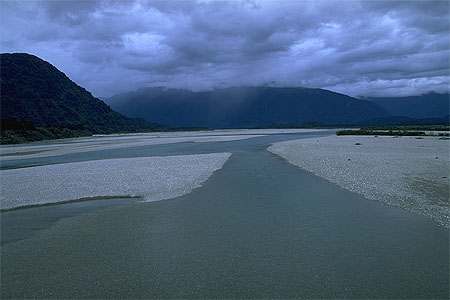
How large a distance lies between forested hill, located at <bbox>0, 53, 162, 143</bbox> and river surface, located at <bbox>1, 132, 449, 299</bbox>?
110m

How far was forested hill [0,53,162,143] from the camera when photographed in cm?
12119

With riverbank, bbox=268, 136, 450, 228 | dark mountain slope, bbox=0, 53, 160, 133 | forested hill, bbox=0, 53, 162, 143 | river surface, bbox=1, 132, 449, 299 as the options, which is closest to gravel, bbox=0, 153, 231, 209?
river surface, bbox=1, 132, 449, 299

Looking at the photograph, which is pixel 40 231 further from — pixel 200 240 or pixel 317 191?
pixel 317 191

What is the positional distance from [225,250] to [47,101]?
157 m

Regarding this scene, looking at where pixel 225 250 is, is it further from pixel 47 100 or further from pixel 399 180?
pixel 47 100

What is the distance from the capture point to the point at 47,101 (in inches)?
5408

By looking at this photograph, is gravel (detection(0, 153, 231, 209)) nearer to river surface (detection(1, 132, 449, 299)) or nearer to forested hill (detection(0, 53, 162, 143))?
river surface (detection(1, 132, 449, 299))

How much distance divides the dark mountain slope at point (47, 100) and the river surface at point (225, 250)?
11599 centimetres

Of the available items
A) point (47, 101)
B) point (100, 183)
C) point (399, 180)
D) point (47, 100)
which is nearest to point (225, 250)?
point (100, 183)

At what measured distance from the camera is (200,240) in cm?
974

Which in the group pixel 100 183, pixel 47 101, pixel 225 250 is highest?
pixel 47 101

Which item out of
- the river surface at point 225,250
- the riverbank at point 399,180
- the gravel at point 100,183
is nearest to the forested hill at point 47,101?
the gravel at point 100,183

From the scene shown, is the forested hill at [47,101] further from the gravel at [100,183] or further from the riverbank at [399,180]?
the riverbank at [399,180]

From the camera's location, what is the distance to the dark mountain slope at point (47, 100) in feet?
400
